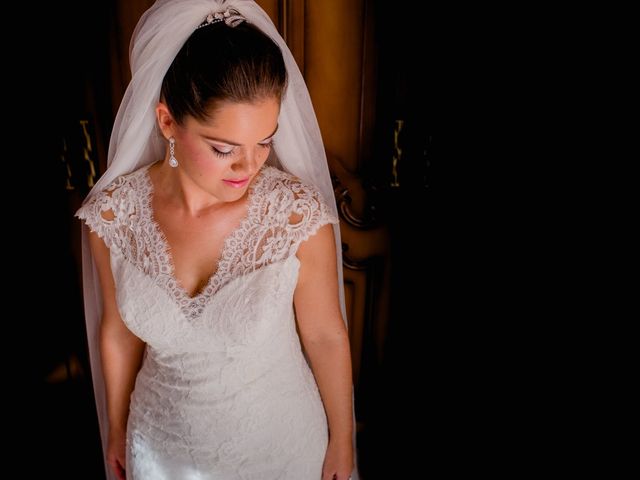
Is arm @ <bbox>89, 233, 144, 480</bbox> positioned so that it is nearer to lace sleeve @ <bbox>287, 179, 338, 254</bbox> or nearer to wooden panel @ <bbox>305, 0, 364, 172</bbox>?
lace sleeve @ <bbox>287, 179, 338, 254</bbox>

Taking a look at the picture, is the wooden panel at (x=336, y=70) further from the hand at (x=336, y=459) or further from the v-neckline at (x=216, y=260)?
the hand at (x=336, y=459)

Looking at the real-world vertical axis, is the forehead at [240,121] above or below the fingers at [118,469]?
above

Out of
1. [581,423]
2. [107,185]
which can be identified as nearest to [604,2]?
[581,423]

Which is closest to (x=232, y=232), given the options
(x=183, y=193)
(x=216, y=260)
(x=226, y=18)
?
(x=216, y=260)

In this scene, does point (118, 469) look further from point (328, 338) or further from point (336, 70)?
point (336, 70)

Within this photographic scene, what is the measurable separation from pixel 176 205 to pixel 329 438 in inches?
29.8

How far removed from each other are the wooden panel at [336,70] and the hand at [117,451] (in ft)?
3.43

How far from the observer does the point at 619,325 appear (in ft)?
4.13

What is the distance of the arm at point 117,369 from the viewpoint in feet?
4.50

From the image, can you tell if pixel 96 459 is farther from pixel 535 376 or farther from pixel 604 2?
pixel 604 2

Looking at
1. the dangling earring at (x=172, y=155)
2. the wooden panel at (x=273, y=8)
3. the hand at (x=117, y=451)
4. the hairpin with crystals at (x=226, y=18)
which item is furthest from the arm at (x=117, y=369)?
the wooden panel at (x=273, y=8)

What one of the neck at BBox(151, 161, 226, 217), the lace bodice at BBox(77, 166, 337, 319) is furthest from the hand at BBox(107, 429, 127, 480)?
the neck at BBox(151, 161, 226, 217)

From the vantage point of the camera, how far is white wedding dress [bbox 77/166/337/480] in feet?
3.78

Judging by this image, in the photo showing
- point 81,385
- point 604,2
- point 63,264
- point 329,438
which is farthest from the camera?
point 81,385
